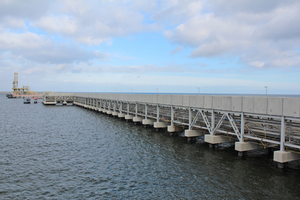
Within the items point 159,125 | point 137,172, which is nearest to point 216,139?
point 137,172

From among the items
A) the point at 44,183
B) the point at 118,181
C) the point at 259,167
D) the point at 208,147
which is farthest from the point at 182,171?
the point at 44,183

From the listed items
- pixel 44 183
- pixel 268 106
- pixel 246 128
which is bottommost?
pixel 44 183

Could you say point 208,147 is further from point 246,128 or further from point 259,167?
point 259,167

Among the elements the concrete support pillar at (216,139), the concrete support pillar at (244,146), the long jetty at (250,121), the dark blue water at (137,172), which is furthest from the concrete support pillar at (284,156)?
the concrete support pillar at (216,139)

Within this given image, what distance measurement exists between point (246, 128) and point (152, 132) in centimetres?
1832

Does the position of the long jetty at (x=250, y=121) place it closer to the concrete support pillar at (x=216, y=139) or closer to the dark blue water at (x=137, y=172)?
the concrete support pillar at (x=216, y=139)

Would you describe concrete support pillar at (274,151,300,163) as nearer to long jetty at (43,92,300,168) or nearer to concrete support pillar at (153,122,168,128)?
long jetty at (43,92,300,168)

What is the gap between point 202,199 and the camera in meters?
14.2

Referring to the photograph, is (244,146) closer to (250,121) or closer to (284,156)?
(250,121)

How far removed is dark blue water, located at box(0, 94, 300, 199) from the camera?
1523cm

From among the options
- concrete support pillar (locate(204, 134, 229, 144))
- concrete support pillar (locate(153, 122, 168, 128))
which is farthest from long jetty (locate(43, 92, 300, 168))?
concrete support pillar (locate(153, 122, 168, 128))

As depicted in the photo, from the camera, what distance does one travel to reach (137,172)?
1920 cm

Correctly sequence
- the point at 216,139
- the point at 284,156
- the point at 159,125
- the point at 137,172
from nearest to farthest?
the point at 284,156 → the point at 137,172 → the point at 216,139 → the point at 159,125

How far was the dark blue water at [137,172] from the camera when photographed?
50.0 feet
